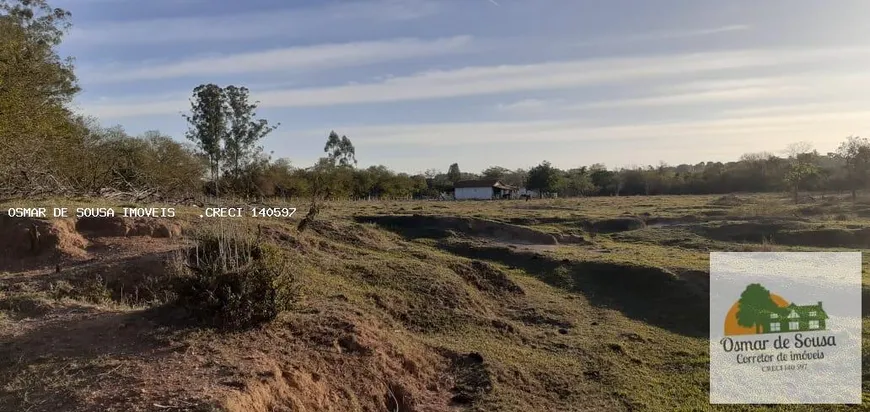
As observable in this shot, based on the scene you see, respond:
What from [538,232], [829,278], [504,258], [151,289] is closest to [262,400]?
[151,289]

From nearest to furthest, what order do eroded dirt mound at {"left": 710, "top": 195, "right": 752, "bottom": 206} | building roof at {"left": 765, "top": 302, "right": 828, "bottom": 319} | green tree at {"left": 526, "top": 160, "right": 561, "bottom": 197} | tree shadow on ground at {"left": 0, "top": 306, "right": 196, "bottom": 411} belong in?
1. tree shadow on ground at {"left": 0, "top": 306, "right": 196, "bottom": 411}
2. building roof at {"left": 765, "top": 302, "right": 828, "bottom": 319}
3. eroded dirt mound at {"left": 710, "top": 195, "right": 752, "bottom": 206}
4. green tree at {"left": 526, "top": 160, "right": 561, "bottom": 197}

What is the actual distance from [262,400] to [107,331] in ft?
5.71

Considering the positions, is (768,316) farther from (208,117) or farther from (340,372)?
(208,117)

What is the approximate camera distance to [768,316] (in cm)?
854

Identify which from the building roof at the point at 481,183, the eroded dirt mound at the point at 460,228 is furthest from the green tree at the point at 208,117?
the building roof at the point at 481,183

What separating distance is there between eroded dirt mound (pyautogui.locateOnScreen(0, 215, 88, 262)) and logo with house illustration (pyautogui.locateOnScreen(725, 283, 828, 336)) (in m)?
9.40

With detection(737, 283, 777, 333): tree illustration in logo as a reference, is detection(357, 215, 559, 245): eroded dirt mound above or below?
above

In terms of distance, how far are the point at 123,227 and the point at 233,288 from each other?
5001 millimetres

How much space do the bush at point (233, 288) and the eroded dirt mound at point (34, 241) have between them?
12.5 feet

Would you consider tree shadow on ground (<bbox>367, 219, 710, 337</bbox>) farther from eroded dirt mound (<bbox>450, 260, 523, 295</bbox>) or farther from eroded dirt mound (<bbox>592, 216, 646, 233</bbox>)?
eroded dirt mound (<bbox>592, 216, 646, 233</bbox>)

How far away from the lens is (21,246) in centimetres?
819

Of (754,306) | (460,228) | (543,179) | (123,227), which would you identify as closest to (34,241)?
(123,227)

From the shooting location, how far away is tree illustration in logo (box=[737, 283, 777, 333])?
27.9 ft

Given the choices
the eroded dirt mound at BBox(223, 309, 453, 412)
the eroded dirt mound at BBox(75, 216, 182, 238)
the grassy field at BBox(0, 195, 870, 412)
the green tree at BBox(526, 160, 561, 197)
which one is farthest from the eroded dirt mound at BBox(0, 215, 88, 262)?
the green tree at BBox(526, 160, 561, 197)
